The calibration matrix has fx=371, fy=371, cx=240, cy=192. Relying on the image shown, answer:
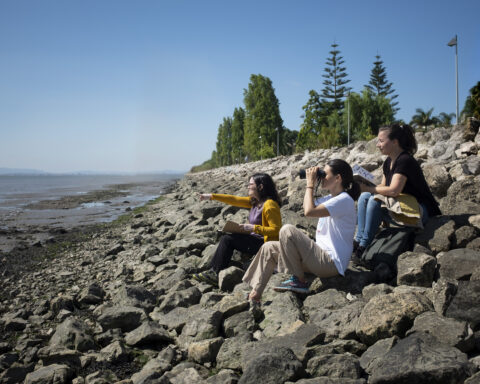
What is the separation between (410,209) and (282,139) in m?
38.6

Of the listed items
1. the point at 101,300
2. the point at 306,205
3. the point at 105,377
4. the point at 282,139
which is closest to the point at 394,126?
the point at 306,205

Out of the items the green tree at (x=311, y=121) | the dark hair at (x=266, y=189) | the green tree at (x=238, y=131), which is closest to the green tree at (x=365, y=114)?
the green tree at (x=311, y=121)

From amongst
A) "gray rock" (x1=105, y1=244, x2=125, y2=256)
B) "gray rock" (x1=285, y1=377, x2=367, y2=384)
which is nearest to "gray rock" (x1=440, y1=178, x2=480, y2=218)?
"gray rock" (x1=285, y1=377, x2=367, y2=384)

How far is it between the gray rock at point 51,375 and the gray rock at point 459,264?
137 inches

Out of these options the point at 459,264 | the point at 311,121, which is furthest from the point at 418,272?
the point at 311,121

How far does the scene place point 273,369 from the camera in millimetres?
2391

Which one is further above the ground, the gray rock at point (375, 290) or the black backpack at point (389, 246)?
the black backpack at point (389, 246)

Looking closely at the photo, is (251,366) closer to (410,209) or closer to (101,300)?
(410,209)

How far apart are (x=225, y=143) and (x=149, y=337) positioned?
2554 inches

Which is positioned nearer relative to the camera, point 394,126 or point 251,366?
point 251,366

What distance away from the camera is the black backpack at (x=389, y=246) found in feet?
13.0

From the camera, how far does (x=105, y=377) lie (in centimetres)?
301

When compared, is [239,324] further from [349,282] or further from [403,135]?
[403,135]

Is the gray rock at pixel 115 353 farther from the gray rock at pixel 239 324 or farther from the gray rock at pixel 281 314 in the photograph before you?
the gray rock at pixel 281 314
